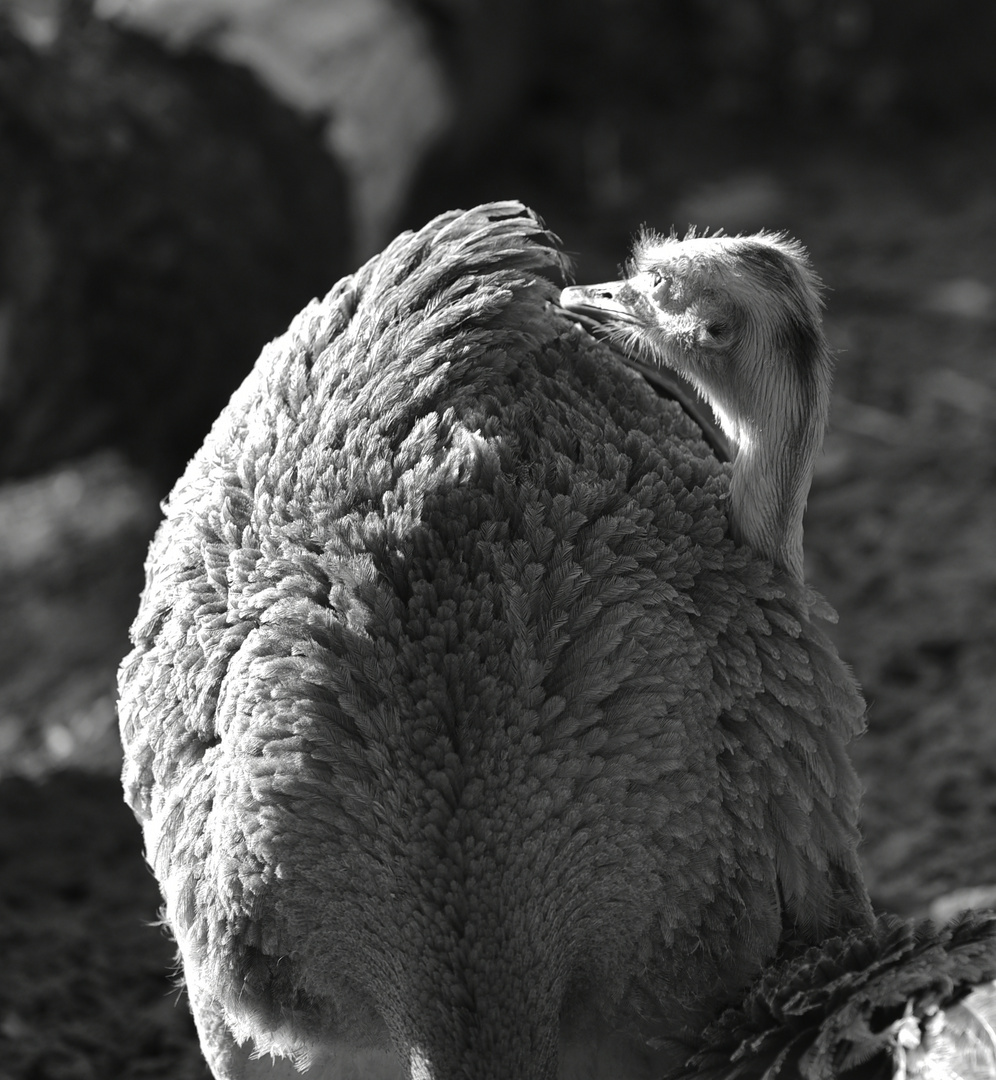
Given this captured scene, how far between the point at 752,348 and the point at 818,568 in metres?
3.13

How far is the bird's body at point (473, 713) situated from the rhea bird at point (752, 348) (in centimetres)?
14

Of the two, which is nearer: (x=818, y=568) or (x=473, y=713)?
(x=473, y=713)

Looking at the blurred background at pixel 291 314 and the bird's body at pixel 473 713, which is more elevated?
the blurred background at pixel 291 314

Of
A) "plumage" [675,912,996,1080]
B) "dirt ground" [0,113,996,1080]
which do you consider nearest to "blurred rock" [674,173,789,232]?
"dirt ground" [0,113,996,1080]

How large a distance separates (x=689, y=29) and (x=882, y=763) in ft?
17.9

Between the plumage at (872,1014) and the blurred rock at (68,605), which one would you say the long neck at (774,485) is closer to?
the plumage at (872,1014)

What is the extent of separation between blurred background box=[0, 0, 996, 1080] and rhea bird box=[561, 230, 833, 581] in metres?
1.89

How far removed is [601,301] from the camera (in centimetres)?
258

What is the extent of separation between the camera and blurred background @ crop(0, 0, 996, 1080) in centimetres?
431

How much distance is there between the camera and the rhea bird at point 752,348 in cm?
237

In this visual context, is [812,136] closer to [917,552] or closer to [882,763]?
[917,552]

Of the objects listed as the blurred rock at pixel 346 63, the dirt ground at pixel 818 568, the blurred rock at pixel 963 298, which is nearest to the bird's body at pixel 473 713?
the dirt ground at pixel 818 568

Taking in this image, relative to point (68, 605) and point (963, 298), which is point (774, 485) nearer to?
point (68, 605)

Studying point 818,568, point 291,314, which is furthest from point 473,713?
point 291,314
